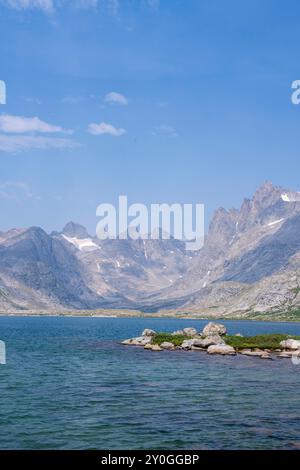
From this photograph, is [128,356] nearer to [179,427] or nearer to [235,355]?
[235,355]

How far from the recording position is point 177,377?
81562mm

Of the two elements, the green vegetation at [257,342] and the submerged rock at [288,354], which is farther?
the green vegetation at [257,342]

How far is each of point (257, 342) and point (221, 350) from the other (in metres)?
→ 21.3

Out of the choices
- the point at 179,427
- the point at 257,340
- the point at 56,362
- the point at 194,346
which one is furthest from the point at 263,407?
the point at 257,340

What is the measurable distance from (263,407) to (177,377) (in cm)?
2368

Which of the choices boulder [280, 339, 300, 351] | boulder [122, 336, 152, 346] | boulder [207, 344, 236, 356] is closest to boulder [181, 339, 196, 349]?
boulder [207, 344, 236, 356]

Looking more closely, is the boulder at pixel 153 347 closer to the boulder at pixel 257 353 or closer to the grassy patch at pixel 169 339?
the grassy patch at pixel 169 339

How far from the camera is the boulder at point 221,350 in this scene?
12038 cm

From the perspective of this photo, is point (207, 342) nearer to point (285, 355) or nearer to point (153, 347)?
point (153, 347)

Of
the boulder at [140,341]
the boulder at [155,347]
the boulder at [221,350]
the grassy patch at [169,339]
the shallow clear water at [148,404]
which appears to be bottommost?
the boulder at [140,341]

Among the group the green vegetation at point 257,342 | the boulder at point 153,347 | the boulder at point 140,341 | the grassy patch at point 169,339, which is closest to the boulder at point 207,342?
the green vegetation at point 257,342

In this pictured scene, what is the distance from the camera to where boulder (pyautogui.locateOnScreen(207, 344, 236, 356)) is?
120m
